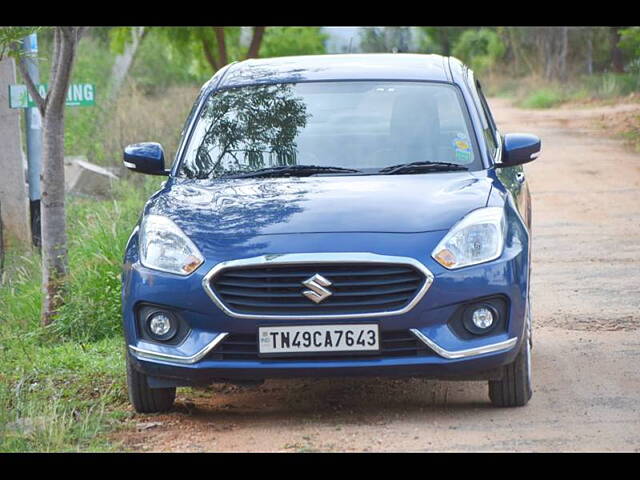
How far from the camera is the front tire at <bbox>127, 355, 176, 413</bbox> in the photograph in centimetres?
655

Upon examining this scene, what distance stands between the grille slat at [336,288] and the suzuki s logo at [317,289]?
0.7 inches

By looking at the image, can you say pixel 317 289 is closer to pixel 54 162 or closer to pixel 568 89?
pixel 54 162

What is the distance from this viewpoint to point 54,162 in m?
9.36

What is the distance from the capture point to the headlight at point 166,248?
245 inches

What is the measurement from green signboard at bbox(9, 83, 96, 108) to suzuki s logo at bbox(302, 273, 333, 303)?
6404 mm

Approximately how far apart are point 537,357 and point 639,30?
20.7m

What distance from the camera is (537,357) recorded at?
7863mm

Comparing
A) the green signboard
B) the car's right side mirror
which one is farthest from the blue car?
the green signboard

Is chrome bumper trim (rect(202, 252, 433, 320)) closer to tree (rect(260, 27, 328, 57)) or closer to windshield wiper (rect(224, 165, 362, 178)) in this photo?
windshield wiper (rect(224, 165, 362, 178))

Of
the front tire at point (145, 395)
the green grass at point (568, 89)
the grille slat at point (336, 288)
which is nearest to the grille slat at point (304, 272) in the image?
the grille slat at point (336, 288)

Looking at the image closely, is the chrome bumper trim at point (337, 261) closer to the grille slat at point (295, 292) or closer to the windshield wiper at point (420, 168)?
the grille slat at point (295, 292)

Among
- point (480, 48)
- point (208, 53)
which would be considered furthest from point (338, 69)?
point (480, 48)

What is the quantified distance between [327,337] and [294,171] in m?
1.31
